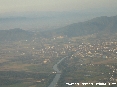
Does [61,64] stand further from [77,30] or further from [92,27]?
[92,27]

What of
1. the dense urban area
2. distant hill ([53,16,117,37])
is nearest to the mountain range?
distant hill ([53,16,117,37])

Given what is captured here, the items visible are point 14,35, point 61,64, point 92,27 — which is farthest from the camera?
point 92,27

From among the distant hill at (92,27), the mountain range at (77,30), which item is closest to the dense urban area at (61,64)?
the mountain range at (77,30)

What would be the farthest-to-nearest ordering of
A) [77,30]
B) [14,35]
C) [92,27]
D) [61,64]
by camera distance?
[92,27] → [77,30] → [14,35] → [61,64]

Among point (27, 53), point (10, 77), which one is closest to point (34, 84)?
point (10, 77)

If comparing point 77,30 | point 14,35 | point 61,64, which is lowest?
point 61,64

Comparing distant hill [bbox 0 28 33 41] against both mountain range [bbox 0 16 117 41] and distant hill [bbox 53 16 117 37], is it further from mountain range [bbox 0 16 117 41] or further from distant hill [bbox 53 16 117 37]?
distant hill [bbox 53 16 117 37]

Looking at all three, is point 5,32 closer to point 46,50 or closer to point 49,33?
point 49,33

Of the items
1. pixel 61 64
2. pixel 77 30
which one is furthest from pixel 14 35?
pixel 61 64

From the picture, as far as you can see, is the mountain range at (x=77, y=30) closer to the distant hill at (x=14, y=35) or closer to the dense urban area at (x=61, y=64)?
the distant hill at (x=14, y=35)
